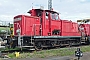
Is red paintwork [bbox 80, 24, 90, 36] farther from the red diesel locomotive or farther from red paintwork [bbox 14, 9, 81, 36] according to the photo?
red paintwork [bbox 14, 9, 81, 36]

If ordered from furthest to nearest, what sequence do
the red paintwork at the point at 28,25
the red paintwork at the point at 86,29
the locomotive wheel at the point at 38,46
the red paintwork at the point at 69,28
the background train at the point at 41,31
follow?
the red paintwork at the point at 86,29 → the red paintwork at the point at 69,28 → the locomotive wheel at the point at 38,46 → the red paintwork at the point at 28,25 → the background train at the point at 41,31

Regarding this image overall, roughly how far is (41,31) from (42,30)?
0.43 ft

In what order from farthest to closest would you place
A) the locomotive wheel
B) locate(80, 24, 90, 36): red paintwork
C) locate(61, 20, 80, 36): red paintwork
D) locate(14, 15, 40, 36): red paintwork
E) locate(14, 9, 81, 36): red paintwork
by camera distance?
locate(80, 24, 90, 36): red paintwork
locate(61, 20, 80, 36): red paintwork
the locomotive wheel
locate(14, 9, 81, 36): red paintwork
locate(14, 15, 40, 36): red paintwork

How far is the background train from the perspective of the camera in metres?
14.0

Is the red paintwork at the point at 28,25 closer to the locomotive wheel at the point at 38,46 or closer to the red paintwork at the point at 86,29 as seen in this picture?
the locomotive wheel at the point at 38,46

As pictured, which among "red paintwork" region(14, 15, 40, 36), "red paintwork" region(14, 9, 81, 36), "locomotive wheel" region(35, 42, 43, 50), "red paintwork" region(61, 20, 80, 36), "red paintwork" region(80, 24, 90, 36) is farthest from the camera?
"red paintwork" region(80, 24, 90, 36)

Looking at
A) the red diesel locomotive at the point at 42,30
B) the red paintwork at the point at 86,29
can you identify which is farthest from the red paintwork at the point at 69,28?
the red paintwork at the point at 86,29

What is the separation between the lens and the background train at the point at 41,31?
13992 millimetres

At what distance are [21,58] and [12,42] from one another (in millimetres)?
4468

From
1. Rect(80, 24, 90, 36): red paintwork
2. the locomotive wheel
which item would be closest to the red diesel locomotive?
the locomotive wheel

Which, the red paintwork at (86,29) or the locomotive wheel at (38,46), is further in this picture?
the red paintwork at (86,29)

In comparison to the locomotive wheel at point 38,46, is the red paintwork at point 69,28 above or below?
above

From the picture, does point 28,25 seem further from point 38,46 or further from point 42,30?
point 38,46

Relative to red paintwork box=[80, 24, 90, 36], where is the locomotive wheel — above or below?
below
